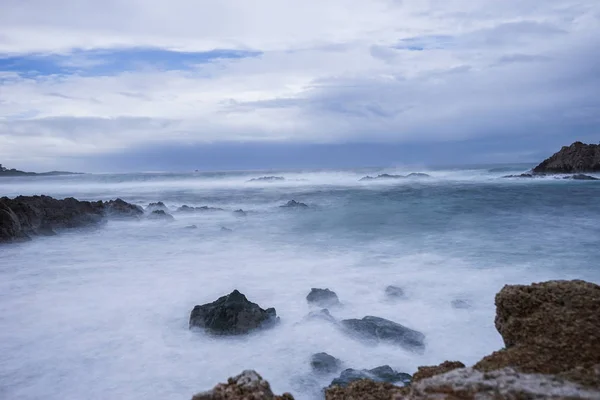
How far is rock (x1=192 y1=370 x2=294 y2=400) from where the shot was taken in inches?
93.2

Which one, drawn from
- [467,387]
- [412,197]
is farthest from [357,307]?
[412,197]

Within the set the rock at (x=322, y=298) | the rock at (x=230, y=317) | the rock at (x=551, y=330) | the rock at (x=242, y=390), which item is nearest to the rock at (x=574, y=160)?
the rock at (x=322, y=298)

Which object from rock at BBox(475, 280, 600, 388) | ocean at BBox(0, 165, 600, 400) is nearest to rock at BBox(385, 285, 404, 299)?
ocean at BBox(0, 165, 600, 400)

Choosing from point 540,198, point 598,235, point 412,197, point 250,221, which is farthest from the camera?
point 412,197

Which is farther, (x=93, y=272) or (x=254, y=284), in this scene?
(x=93, y=272)

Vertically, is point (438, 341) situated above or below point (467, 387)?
below

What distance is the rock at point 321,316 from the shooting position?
25.1ft

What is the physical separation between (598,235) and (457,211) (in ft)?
24.0

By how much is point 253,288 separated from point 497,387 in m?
8.16

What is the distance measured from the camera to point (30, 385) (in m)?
5.79

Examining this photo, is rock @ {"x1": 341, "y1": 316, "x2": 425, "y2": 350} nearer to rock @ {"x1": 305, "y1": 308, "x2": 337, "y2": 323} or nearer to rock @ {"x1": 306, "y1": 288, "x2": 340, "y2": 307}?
rock @ {"x1": 305, "y1": 308, "x2": 337, "y2": 323}

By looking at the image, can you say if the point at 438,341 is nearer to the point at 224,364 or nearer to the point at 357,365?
the point at 357,365

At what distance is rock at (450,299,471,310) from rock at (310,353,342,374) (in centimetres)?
334

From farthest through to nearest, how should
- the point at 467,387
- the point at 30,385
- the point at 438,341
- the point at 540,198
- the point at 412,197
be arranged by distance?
1. the point at 412,197
2. the point at 540,198
3. the point at 438,341
4. the point at 30,385
5. the point at 467,387
